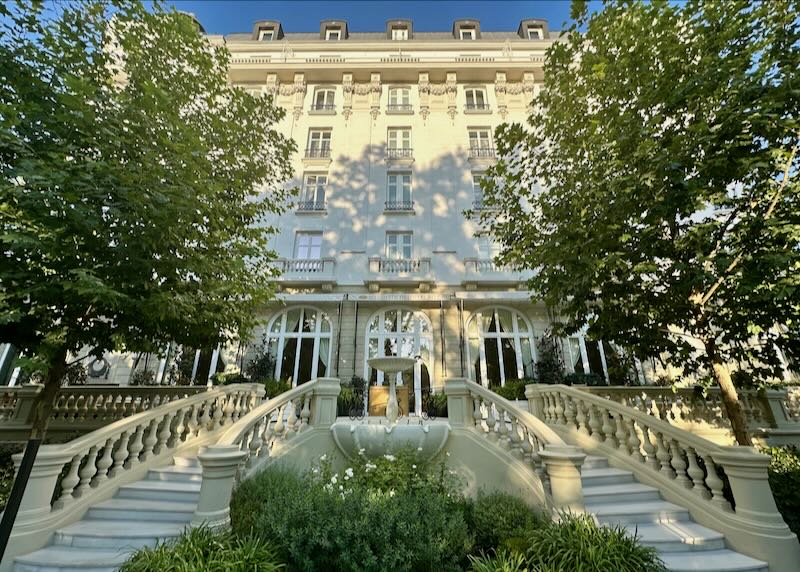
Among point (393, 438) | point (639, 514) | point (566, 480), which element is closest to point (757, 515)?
point (639, 514)

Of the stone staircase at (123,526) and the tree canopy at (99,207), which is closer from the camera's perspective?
the stone staircase at (123,526)

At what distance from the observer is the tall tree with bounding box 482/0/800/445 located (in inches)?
185

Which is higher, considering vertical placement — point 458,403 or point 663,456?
point 458,403

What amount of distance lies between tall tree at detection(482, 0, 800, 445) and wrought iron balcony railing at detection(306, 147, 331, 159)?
39.7 feet

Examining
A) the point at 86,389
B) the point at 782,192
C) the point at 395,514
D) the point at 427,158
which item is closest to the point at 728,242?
the point at 782,192

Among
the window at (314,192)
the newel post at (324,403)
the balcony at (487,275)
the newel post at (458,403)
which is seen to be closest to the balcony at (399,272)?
the balcony at (487,275)

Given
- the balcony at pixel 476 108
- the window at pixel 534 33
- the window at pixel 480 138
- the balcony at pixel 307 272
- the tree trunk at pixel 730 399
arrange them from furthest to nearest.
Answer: the window at pixel 534 33
the balcony at pixel 476 108
the window at pixel 480 138
the balcony at pixel 307 272
the tree trunk at pixel 730 399

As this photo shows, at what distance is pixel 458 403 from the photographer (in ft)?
21.0

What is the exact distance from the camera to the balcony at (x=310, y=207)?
51.0 ft

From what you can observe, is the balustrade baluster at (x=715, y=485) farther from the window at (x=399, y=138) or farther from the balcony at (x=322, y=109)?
the balcony at (x=322, y=109)

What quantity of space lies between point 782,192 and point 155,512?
9.74 meters

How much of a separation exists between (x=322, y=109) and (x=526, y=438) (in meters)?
18.5

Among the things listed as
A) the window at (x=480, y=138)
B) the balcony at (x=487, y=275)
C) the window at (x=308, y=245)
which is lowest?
the balcony at (x=487, y=275)

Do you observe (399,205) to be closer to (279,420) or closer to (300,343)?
(300,343)
